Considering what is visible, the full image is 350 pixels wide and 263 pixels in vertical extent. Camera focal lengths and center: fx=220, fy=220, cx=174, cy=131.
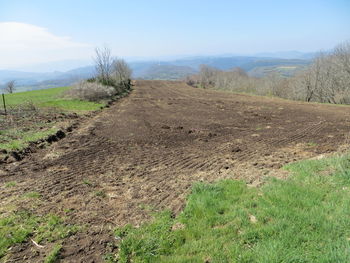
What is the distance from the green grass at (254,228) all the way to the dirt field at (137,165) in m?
0.47

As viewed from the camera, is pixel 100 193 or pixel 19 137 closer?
pixel 100 193

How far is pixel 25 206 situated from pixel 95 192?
1359mm

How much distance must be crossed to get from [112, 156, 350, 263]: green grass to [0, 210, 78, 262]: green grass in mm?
993

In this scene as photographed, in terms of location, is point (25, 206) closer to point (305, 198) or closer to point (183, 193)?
point (183, 193)

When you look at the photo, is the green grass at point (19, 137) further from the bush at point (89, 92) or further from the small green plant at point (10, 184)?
the bush at point (89, 92)

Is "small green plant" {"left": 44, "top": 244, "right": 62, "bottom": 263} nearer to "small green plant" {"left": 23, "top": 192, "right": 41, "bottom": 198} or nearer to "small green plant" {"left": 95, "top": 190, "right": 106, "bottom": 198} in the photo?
"small green plant" {"left": 95, "top": 190, "right": 106, "bottom": 198}

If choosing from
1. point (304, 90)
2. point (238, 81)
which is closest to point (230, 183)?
point (304, 90)

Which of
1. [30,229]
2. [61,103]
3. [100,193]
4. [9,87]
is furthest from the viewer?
[9,87]

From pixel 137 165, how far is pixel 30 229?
137 inches

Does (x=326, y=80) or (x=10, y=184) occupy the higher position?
(x=326, y=80)

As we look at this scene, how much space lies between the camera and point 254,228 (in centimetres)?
345

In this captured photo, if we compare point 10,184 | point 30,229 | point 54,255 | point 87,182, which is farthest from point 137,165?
point 54,255

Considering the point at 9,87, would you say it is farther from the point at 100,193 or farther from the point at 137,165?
the point at 100,193

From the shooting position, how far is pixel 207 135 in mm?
10562
